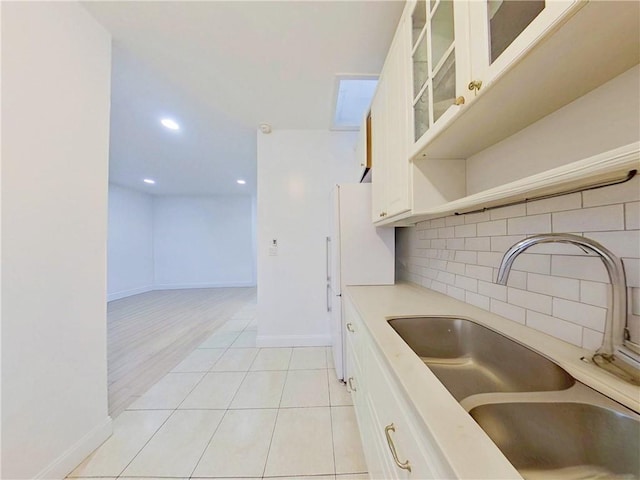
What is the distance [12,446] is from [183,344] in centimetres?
193

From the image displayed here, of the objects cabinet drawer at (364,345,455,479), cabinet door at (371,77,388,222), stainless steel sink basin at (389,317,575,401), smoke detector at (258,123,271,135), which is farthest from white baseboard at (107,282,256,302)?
cabinet drawer at (364,345,455,479)

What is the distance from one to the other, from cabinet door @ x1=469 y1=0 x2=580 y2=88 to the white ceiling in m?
0.92

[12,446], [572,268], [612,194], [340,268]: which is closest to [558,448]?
[572,268]

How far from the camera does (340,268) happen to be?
1.98 m

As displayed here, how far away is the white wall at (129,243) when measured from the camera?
207 inches

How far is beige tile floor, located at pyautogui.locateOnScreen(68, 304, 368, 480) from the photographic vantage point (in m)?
1.25

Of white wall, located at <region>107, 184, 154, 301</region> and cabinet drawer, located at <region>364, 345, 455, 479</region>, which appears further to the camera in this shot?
white wall, located at <region>107, 184, 154, 301</region>

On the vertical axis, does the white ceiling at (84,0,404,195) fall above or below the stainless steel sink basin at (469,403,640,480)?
above

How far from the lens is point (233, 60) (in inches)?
67.2

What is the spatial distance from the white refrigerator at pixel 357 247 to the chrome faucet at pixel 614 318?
1333 mm

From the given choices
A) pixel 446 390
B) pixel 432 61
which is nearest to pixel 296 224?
pixel 432 61

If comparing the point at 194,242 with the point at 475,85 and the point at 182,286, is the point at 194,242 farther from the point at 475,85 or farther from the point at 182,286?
the point at 475,85

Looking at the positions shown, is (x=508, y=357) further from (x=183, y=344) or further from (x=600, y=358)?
(x=183, y=344)

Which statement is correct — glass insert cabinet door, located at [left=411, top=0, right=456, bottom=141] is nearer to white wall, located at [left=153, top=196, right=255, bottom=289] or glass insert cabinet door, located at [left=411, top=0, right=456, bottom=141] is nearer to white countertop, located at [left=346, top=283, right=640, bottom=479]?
white countertop, located at [left=346, top=283, right=640, bottom=479]
